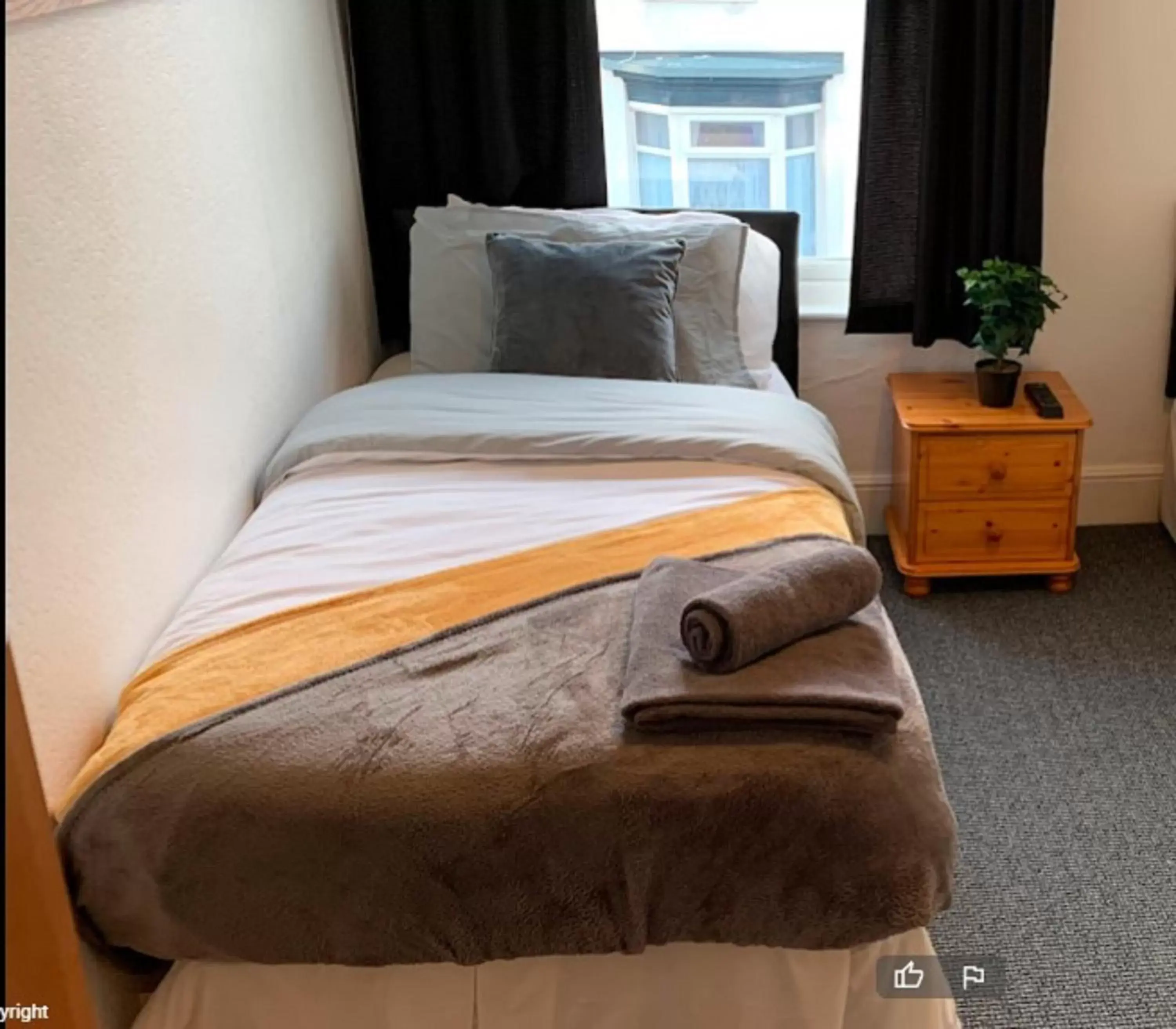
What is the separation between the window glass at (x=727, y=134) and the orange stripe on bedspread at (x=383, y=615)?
1.48 meters

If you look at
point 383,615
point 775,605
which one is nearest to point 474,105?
point 383,615

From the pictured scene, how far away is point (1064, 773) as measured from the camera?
2.43 metres

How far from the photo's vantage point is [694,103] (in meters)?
3.29

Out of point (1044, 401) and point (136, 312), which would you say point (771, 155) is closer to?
point (1044, 401)

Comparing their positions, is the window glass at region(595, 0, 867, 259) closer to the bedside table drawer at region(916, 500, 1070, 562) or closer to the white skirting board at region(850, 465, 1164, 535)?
the white skirting board at region(850, 465, 1164, 535)

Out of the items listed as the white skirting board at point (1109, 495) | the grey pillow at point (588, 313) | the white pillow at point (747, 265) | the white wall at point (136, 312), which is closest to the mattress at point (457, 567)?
the white wall at point (136, 312)

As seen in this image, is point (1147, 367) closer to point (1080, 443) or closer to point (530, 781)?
point (1080, 443)

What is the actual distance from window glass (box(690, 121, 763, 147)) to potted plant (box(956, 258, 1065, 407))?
67 centimetres

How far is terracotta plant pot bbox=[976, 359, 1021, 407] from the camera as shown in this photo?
9.86 feet

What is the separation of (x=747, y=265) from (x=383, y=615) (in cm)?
157

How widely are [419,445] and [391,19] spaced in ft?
4.14

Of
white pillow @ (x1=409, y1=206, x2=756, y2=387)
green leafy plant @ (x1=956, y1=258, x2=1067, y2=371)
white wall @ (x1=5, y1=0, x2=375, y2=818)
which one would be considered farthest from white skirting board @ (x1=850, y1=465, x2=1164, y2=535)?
white wall @ (x1=5, y1=0, x2=375, y2=818)

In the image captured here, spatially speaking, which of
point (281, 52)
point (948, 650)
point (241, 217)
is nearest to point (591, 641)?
point (241, 217)

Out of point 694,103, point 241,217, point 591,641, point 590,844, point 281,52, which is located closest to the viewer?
point 590,844
